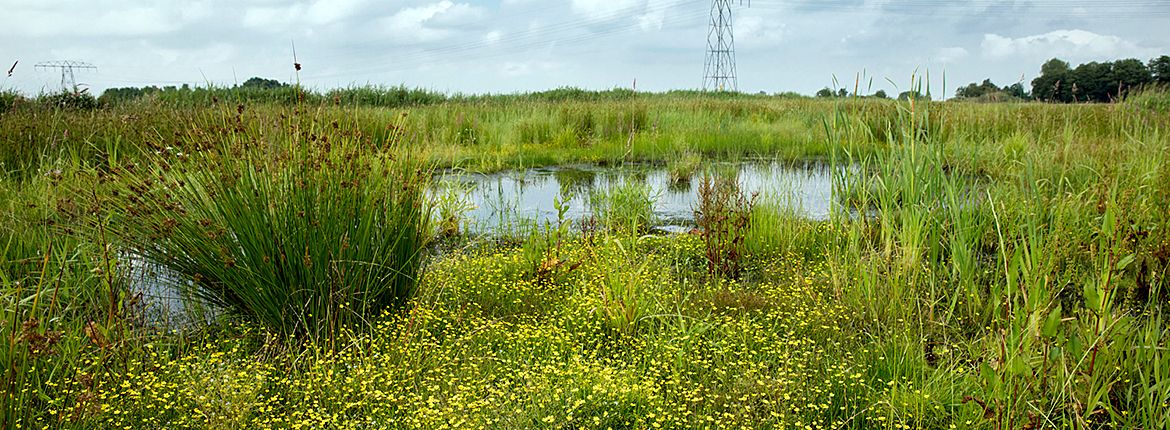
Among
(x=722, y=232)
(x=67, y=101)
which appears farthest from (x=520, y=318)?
(x=67, y=101)

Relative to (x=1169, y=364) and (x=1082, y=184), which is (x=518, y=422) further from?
(x=1082, y=184)

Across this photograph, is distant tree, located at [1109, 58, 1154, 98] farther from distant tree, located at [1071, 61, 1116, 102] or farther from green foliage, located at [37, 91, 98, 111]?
green foliage, located at [37, 91, 98, 111]

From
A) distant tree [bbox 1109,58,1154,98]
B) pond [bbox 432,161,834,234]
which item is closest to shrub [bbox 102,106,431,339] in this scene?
pond [bbox 432,161,834,234]

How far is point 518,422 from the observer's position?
2611 millimetres

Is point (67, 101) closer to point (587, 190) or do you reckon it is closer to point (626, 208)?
point (587, 190)

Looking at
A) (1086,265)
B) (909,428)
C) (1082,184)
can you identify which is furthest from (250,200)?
(1082,184)

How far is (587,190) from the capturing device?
760 cm

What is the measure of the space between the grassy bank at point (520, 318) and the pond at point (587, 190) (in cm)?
95

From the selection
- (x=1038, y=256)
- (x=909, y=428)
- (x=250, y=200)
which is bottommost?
(x=909, y=428)

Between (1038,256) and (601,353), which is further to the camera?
(601,353)

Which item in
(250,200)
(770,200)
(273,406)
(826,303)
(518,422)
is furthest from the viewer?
(770,200)

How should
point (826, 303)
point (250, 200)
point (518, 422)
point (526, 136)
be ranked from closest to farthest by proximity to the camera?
1. point (518, 422)
2. point (250, 200)
3. point (826, 303)
4. point (526, 136)

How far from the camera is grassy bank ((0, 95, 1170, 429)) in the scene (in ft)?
8.85

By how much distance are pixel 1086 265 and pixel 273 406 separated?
414 centimetres
